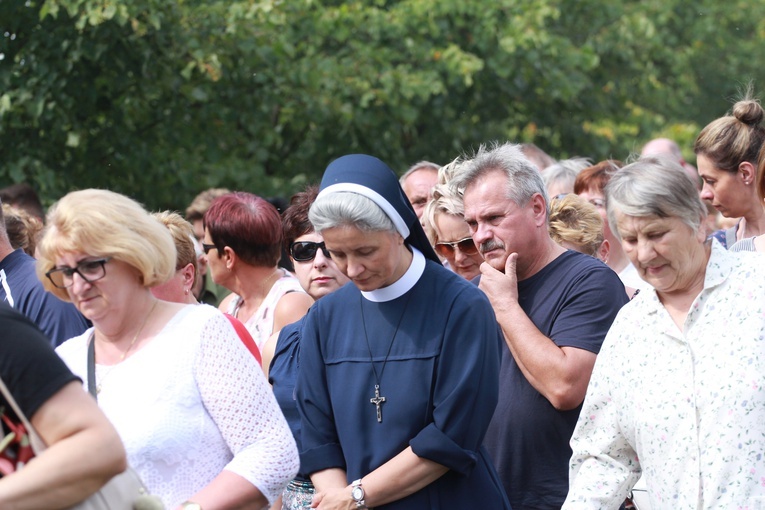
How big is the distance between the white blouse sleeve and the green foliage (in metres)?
5.14

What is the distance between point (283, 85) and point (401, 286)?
19.8ft

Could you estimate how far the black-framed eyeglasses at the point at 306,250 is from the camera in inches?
199

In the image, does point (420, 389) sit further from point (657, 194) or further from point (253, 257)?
point (253, 257)

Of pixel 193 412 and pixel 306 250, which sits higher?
pixel 306 250

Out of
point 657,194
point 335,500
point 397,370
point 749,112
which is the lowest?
point 335,500

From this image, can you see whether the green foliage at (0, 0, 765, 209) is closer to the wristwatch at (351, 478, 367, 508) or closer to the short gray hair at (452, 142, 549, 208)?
the short gray hair at (452, 142, 549, 208)

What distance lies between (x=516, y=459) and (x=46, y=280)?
6.13ft

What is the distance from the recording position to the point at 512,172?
440 centimetres

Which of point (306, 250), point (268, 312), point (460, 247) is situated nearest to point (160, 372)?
point (306, 250)

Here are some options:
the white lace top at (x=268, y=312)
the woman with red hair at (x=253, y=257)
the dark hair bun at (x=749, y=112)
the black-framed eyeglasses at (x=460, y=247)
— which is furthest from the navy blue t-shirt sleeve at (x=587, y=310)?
the white lace top at (x=268, y=312)

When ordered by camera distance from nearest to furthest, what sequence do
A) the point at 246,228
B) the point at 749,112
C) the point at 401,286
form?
1. the point at 401,286
2. the point at 749,112
3. the point at 246,228

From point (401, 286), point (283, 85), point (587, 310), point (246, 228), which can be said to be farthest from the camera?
point (283, 85)

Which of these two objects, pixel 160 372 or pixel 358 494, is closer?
pixel 160 372

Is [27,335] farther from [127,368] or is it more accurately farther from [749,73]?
[749,73]
